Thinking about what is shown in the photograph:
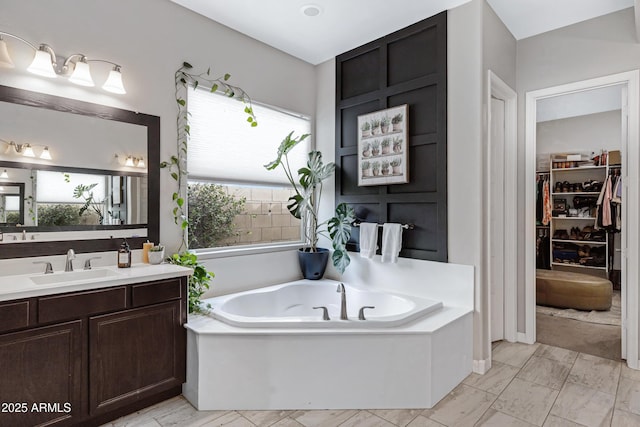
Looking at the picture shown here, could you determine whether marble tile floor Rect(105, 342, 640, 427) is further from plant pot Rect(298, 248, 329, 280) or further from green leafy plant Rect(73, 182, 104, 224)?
plant pot Rect(298, 248, 329, 280)

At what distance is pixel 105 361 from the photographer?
1971 millimetres

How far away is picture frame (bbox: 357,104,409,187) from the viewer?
3103 millimetres

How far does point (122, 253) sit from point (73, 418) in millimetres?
937

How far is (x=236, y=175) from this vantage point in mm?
3217

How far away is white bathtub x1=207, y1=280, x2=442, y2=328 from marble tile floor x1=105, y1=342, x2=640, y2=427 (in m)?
0.52

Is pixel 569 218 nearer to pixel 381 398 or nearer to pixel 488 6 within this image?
pixel 488 6

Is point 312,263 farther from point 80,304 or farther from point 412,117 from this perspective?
point 80,304

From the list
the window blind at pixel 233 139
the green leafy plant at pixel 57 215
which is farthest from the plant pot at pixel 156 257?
the window blind at pixel 233 139

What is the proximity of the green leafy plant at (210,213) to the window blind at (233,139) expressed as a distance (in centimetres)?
15

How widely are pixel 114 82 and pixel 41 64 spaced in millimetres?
381

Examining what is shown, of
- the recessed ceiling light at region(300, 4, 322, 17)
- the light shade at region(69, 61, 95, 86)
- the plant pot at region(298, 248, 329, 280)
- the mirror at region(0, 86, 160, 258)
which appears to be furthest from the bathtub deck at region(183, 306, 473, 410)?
the recessed ceiling light at region(300, 4, 322, 17)

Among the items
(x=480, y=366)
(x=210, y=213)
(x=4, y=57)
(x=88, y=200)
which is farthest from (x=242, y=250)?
(x=480, y=366)

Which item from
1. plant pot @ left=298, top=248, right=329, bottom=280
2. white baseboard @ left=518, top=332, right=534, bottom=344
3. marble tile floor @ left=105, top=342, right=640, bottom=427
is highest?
plant pot @ left=298, top=248, right=329, bottom=280

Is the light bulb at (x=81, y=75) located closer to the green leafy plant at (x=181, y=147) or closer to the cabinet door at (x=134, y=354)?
the green leafy plant at (x=181, y=147)
